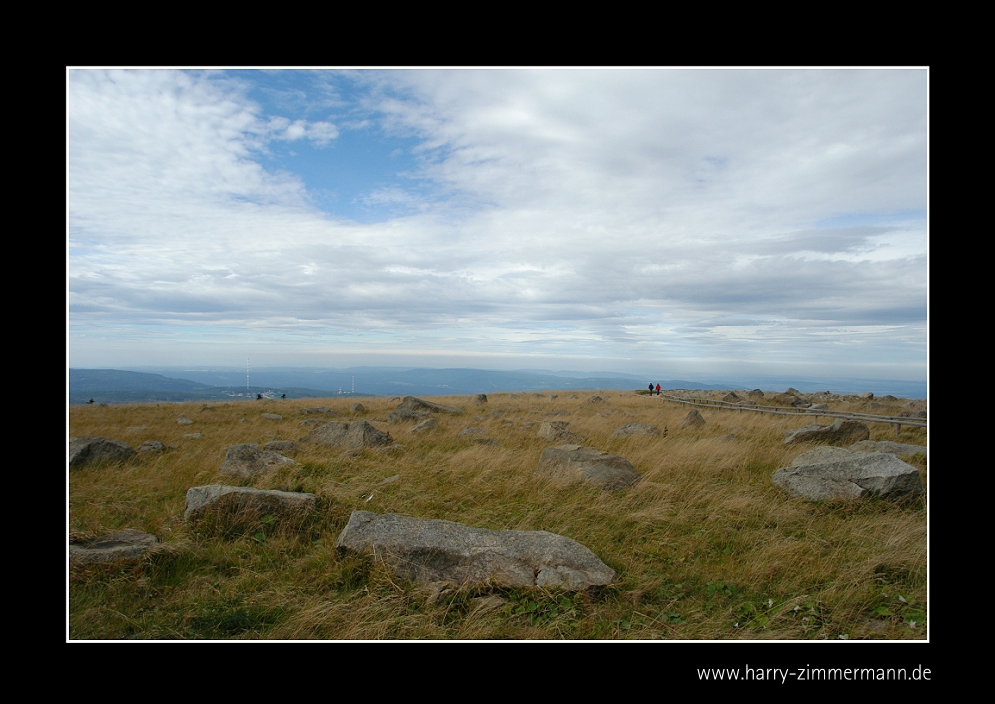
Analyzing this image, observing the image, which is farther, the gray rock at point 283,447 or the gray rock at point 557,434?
the gray rock at point 557,434

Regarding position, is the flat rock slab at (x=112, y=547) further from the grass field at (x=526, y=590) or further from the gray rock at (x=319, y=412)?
the gray rock at (x=319, y=412)

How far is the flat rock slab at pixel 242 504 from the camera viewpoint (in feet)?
21.7

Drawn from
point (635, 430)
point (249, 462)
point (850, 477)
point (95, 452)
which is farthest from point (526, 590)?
point (95, 452)

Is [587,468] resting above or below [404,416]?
above

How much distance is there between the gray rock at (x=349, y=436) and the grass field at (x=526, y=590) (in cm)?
195

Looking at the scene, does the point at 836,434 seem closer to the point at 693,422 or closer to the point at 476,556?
the point at 693,422

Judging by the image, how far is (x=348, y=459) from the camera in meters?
11.0

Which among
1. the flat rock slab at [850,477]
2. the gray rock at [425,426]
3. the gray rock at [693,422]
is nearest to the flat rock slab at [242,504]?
the flat rock slab at [850,477]

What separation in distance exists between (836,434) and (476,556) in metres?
12.2

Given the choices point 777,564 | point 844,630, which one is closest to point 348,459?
point 777,564

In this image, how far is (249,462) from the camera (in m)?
9.79

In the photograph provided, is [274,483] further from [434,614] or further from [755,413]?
Answer: [755,413]

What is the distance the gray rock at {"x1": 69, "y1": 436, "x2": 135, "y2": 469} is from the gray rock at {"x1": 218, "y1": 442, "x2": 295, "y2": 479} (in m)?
3.72
